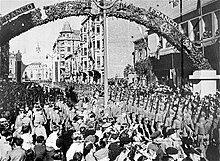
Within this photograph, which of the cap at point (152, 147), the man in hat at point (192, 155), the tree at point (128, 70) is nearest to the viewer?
the man in hat at point (192, 155)

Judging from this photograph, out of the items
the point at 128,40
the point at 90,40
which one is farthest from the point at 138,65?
the point at 90,40

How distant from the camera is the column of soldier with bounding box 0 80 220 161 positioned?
11.9 ft

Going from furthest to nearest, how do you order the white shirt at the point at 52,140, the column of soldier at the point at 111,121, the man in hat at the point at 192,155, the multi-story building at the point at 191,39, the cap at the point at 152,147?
the multi-story building at the point at 191,39 → the white shirt at the point at 52,140 → the column of soldier at the point at 111,121 → the cap at the point at 152,147 → the man in hat at the point at 192,155

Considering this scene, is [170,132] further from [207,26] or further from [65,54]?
[65,54]

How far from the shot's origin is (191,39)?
13.9 feet

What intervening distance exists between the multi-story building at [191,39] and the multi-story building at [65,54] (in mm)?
616

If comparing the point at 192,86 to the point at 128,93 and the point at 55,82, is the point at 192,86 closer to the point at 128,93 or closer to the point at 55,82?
the point at 128,93

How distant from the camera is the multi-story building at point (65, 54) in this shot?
4.05 meters

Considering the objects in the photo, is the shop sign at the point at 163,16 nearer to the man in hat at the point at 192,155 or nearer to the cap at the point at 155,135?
the cap at the point at 155,135

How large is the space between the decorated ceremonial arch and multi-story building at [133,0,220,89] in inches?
2.2

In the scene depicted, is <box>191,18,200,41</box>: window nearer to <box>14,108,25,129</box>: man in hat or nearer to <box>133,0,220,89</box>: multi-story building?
<box>133,0,220,89</box>: multi-story building

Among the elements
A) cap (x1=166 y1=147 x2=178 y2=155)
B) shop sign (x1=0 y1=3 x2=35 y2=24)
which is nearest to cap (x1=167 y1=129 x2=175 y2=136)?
cap (x1=166 y1=147 x2=178 y2=155)

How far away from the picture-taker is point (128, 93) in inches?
169

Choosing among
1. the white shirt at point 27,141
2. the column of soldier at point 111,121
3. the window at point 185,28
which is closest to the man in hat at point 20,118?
the column of soldier at point 111,121
